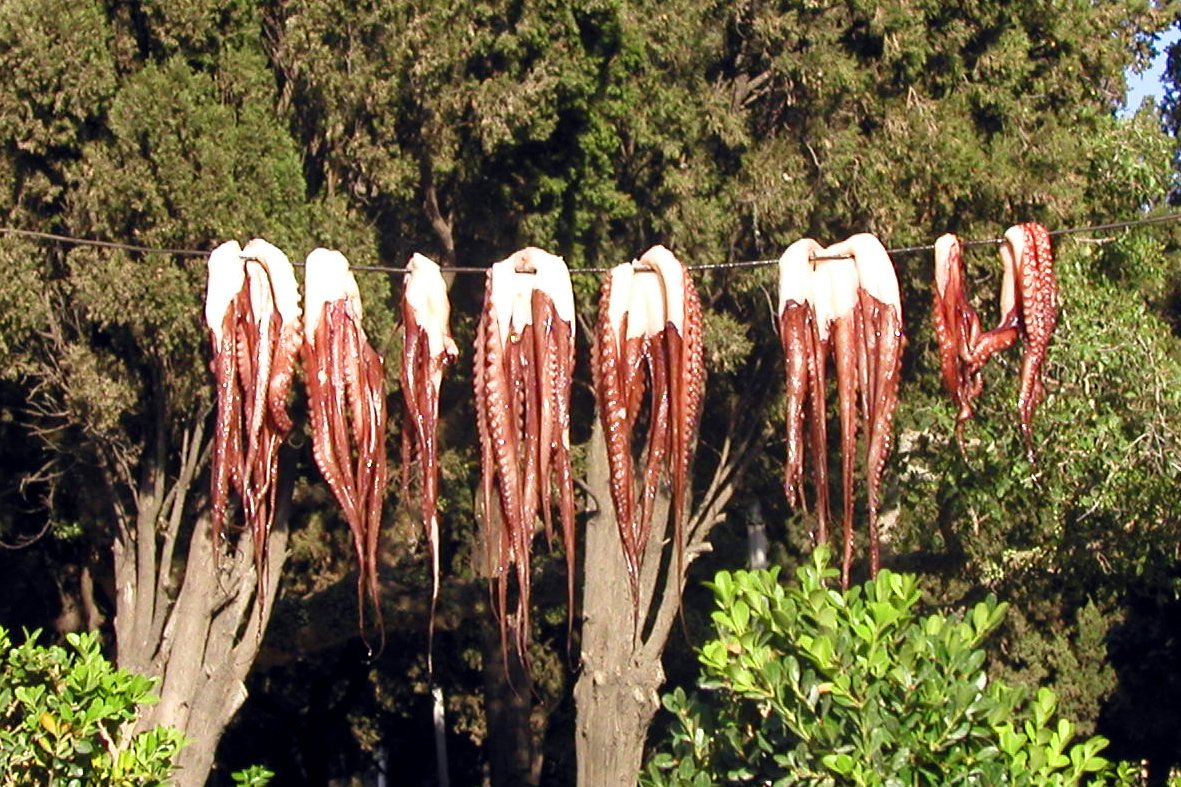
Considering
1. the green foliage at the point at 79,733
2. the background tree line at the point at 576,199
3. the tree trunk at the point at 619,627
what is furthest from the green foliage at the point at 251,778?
the tree trunk at the point at 619,627

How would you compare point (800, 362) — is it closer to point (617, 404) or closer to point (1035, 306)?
point (617, 404)

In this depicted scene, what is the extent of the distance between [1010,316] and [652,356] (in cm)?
144

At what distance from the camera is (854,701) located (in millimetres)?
6934

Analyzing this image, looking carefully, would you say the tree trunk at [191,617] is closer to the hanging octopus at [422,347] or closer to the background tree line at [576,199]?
the background tree line at [576,199]


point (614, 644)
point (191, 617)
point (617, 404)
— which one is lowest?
point (614, 644)

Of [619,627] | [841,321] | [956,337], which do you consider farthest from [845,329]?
[619,627]

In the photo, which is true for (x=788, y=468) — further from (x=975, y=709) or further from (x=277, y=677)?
(x=277, y=677)

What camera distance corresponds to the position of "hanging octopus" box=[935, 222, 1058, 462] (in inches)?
279

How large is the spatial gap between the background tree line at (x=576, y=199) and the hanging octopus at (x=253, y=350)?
4.76 m

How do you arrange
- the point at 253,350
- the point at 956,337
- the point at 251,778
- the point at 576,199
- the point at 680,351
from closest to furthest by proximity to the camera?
the point at 680,351
the point at 253,350
the point at 956,337
the point at 251,778
the point at 576,199

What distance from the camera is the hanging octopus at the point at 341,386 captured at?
6.73m

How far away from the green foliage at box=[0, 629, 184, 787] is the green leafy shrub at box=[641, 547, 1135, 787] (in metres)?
2.20

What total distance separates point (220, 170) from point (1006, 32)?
6610mm

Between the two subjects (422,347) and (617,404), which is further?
(422,347)
